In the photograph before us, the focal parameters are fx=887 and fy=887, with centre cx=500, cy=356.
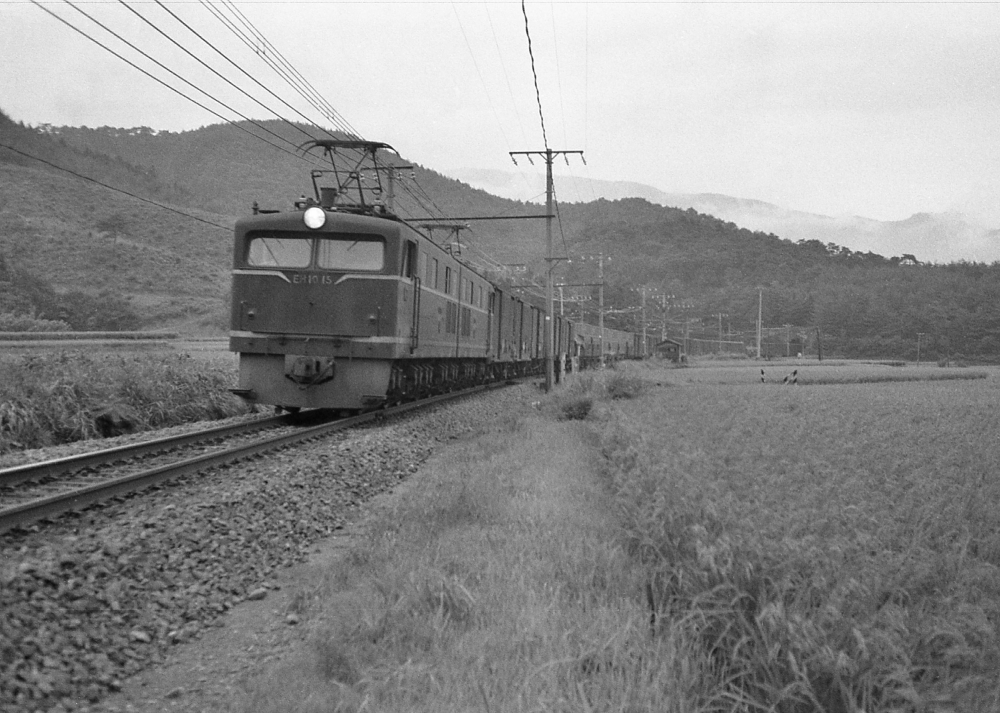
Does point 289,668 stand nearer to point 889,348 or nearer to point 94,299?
point 94,299

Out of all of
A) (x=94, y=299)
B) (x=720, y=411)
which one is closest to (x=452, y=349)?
(x=720, y=411)

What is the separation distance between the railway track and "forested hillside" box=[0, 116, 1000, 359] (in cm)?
512

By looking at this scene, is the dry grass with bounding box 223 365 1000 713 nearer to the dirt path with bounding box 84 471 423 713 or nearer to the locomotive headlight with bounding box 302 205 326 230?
the dirt path with bounding box 84 471 423 713

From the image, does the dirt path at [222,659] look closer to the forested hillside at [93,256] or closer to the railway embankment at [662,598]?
the railway embankment at [662,598]

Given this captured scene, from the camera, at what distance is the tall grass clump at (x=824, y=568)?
353 centimetres

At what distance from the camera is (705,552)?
4.65 metres

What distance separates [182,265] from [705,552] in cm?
5886

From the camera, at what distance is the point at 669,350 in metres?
80.9

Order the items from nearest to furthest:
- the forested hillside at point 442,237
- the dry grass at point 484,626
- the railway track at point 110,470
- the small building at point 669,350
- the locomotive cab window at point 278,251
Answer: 1. the dry grass at point 484,626
2. the railway track at point 110,470
3. the locomotive cab window at point 278,251
4. the forested hillside at point 442,237
5. the small building at point 669,350

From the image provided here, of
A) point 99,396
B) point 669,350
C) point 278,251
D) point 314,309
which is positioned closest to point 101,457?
point 314,309

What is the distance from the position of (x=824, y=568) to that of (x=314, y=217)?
1111 cm

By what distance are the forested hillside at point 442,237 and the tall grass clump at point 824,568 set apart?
9.60 m

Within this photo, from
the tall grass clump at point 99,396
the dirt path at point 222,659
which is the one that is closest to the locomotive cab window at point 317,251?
the tall grass clump at point 99,396

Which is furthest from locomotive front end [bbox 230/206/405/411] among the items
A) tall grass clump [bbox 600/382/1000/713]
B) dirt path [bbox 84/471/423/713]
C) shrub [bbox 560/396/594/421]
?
dirt path [bbox 84/471/423/713]
